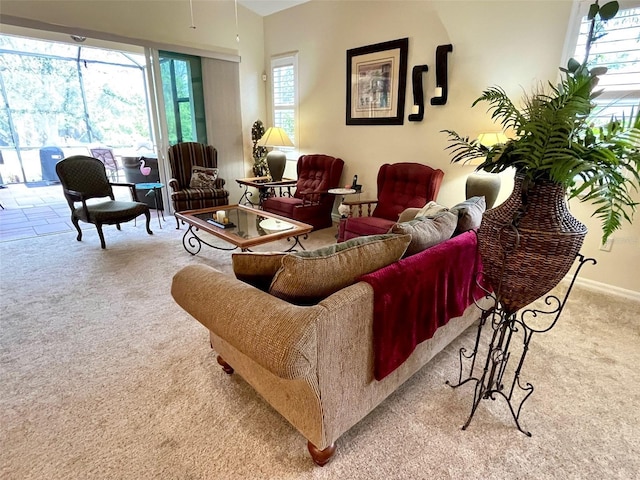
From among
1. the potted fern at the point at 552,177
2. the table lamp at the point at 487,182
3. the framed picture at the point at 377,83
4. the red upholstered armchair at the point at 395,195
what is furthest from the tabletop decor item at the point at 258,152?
the potted fern at the point at 552,177

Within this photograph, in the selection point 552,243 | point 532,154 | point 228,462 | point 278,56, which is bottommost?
point 228,462

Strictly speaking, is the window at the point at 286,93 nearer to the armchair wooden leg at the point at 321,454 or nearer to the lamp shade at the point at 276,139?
the lamp shade at the point at 276,139

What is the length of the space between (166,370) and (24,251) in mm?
2991

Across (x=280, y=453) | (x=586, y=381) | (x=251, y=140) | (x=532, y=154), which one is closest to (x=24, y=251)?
(x=251, y=140)

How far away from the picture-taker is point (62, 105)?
24.7ft

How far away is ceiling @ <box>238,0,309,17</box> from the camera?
188 inches

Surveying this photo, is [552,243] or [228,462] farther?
[228,462]

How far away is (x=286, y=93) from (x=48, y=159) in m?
5.83

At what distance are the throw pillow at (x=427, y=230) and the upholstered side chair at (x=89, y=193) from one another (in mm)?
3410

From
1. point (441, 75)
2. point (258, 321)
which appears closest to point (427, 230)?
point (258, 321)

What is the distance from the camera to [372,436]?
5.08 ft

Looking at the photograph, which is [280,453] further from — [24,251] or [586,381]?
[24,251]

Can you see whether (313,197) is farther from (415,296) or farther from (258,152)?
(415,296)

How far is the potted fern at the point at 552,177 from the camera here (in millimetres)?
1102
